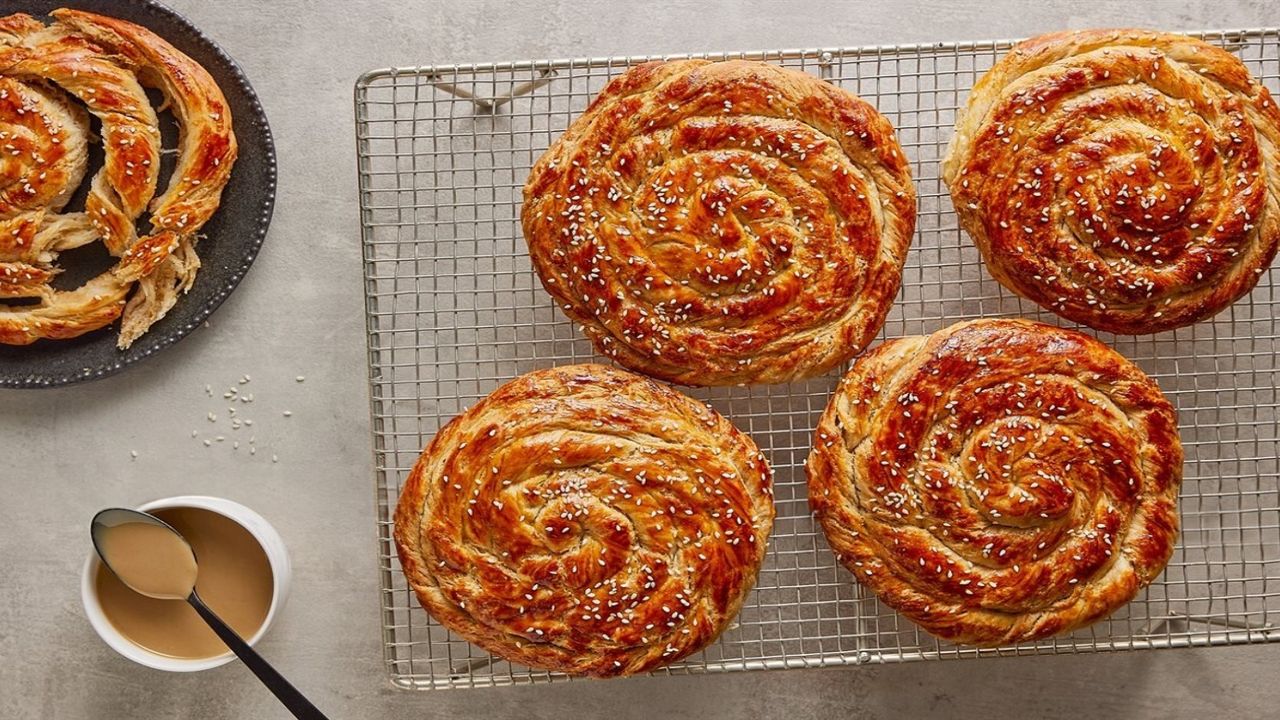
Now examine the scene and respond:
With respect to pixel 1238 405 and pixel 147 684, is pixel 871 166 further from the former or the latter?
pixel 147 684

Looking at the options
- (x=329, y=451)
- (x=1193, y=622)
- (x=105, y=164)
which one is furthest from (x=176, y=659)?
(x=1193, y=622)

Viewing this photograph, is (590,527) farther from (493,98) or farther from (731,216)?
(493,98)

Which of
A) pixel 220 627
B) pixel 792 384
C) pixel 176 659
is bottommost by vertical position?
pixel 176 659

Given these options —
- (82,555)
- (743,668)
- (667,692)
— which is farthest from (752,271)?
(82,555)

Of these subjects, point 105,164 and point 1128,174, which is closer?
point 1128,174

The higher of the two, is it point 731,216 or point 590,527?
point 731,216

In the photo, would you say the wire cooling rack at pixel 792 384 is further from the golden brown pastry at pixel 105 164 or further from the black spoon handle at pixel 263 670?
the golden brown pastry at pixel 105 164
